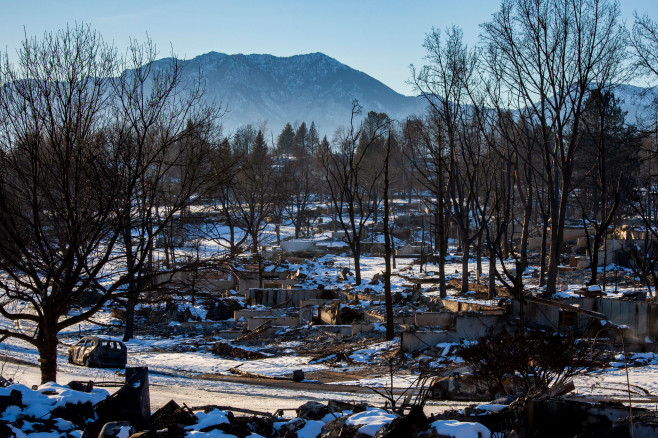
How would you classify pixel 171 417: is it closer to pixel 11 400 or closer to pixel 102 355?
pixel 11 400

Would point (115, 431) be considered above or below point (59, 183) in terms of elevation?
below

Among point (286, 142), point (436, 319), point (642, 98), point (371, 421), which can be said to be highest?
point (286, 142)

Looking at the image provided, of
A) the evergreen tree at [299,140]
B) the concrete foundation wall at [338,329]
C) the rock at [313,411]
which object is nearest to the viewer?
the rock at [313,411]

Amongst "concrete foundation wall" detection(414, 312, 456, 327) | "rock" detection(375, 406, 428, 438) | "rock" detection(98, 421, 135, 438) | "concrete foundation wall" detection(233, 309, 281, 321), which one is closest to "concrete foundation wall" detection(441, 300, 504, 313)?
"concrete foundation wall" detection(414, 312, 456, 327)

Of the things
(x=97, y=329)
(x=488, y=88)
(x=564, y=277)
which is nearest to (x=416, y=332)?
(x=488, y=88)

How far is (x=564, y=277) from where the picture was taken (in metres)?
35.4

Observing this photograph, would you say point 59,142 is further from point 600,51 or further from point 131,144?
point 600,51

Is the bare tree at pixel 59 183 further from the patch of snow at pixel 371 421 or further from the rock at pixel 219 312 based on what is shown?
the rock at pixel 219 312

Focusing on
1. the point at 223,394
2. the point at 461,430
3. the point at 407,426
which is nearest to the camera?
the point at 461,430

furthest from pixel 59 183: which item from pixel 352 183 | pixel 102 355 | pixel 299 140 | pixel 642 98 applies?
pixel 299 140

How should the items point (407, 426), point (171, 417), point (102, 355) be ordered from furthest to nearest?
point (102, 355) < point (171, 417) < point (407, 426)

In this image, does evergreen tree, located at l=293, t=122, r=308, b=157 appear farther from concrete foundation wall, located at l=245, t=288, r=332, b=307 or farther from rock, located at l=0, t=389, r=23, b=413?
rock, located at l=0, t=389, r=23, b=413

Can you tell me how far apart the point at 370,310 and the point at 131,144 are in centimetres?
1625

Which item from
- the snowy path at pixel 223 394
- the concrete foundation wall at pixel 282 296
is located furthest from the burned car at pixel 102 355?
the concrete foundation wall at pixel 282 296
